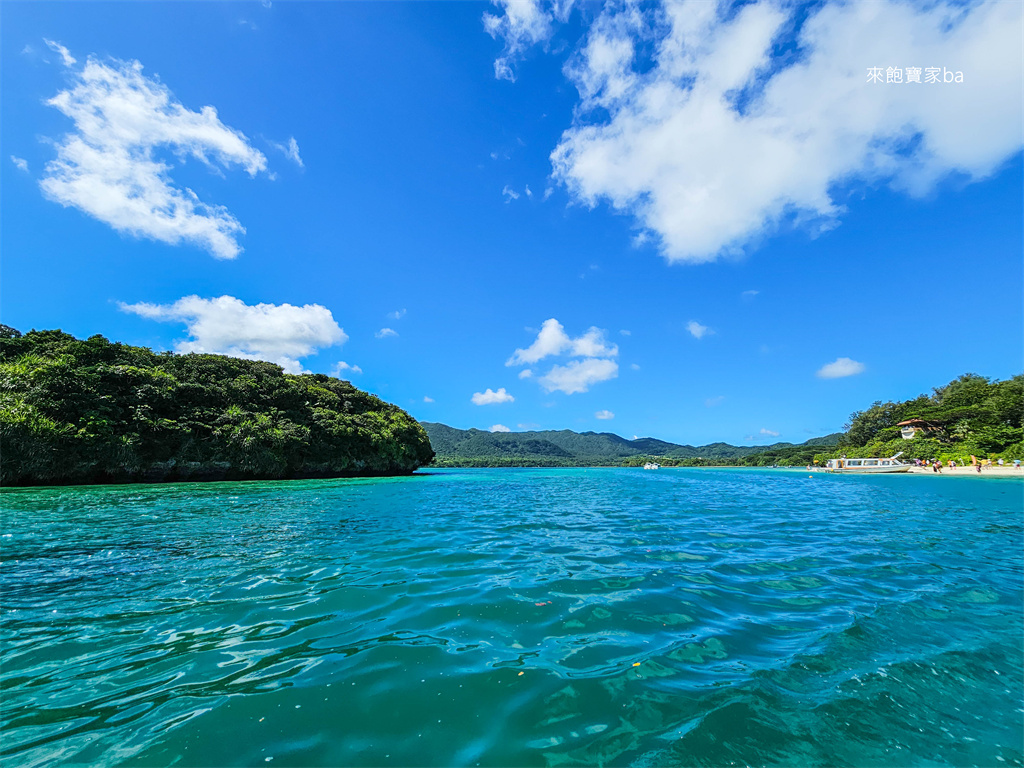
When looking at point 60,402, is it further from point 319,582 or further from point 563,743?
point 563,743

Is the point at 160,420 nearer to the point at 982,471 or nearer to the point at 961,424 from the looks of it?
the point at 982,471

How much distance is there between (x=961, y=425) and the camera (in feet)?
183

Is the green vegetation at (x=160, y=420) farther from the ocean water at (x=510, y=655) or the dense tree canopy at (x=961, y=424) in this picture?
the dense tree canopy at (x=961, y=424)

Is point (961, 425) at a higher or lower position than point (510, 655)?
higher

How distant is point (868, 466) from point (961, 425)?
485 inches

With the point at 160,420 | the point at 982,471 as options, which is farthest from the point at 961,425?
the point at 160,420

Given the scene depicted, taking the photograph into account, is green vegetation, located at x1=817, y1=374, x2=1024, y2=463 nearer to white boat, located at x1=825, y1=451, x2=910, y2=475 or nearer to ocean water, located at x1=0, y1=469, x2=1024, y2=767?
white boat, located at x1=825, y1=451, x2=910, y2=475

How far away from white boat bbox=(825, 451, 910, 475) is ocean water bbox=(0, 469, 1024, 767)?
6103 centimetres

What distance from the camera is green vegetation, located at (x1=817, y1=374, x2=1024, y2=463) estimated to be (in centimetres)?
4831

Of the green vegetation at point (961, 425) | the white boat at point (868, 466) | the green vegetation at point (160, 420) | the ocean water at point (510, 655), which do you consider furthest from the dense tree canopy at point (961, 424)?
the green vegetation at point (160, 420)

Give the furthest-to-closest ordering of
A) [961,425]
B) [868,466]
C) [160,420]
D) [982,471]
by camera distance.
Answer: [868,466] → [961,425] → [982,471] → [160,420]

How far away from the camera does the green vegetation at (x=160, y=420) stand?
88.9ft

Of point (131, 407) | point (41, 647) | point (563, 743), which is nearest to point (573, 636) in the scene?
point (563, 743)

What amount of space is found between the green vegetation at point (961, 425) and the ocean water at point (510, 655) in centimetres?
6246
